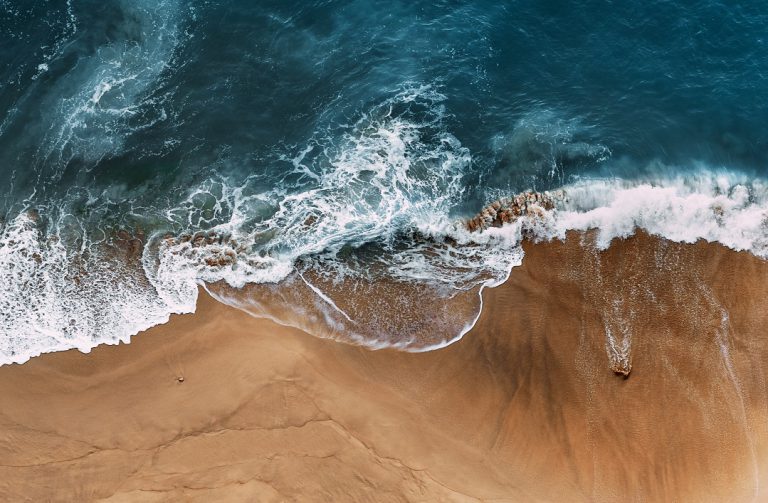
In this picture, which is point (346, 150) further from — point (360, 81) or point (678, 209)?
point (678, 209)

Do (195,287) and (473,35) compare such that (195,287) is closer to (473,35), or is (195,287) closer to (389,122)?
(389,122)

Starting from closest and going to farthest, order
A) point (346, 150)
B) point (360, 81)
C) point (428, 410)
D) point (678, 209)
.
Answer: point (428, 410) → point (678, 209) → point (346, 150) → point (360, 81)

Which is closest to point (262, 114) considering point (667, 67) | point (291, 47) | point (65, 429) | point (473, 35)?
point (291, 47)

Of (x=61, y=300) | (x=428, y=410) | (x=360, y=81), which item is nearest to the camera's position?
(x=428, y=410)

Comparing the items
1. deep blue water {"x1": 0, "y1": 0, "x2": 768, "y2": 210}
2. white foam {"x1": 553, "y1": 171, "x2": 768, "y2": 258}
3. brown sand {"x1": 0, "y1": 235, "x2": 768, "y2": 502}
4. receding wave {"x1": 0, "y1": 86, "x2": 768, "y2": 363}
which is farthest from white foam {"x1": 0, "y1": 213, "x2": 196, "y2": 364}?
white foam {"x1": 553, "y1": 171, "x2": 768, "y2": 258}

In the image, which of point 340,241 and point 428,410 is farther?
point 340,241

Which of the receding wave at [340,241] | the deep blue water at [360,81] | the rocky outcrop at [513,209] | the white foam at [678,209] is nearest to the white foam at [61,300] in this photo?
the receding wave at [340,241]

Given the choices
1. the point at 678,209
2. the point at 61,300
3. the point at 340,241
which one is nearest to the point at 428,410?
the point at 340,241
